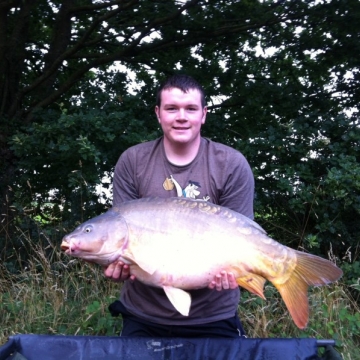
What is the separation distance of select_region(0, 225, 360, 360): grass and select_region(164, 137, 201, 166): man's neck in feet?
4.18

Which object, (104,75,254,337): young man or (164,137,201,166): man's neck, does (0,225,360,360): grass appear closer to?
(104,75,254,337): young man

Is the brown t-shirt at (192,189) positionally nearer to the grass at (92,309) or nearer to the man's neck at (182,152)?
the man's neck at (182,152)

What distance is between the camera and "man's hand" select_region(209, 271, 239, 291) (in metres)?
1.75

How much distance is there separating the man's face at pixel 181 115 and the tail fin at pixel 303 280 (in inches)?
20.1

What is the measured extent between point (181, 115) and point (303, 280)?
2.07ft

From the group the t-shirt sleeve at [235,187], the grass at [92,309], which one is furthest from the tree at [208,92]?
the t-shirt sleeve at [235,187]

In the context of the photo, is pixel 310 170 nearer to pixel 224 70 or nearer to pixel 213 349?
pixel 224 70

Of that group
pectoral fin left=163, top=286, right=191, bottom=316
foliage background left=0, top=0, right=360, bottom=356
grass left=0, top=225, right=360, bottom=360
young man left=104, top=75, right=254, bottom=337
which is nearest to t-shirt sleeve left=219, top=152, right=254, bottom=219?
young man left=104, top=75, right=254, bottom=337

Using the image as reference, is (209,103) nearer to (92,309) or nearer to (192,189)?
(92,309)

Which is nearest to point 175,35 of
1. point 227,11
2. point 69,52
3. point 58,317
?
point 227,11

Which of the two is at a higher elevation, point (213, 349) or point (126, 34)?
point (126, 34)

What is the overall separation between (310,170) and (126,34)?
197 cm

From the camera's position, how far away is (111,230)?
1.73m

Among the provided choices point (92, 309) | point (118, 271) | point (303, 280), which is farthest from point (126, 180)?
point (92, 309)
